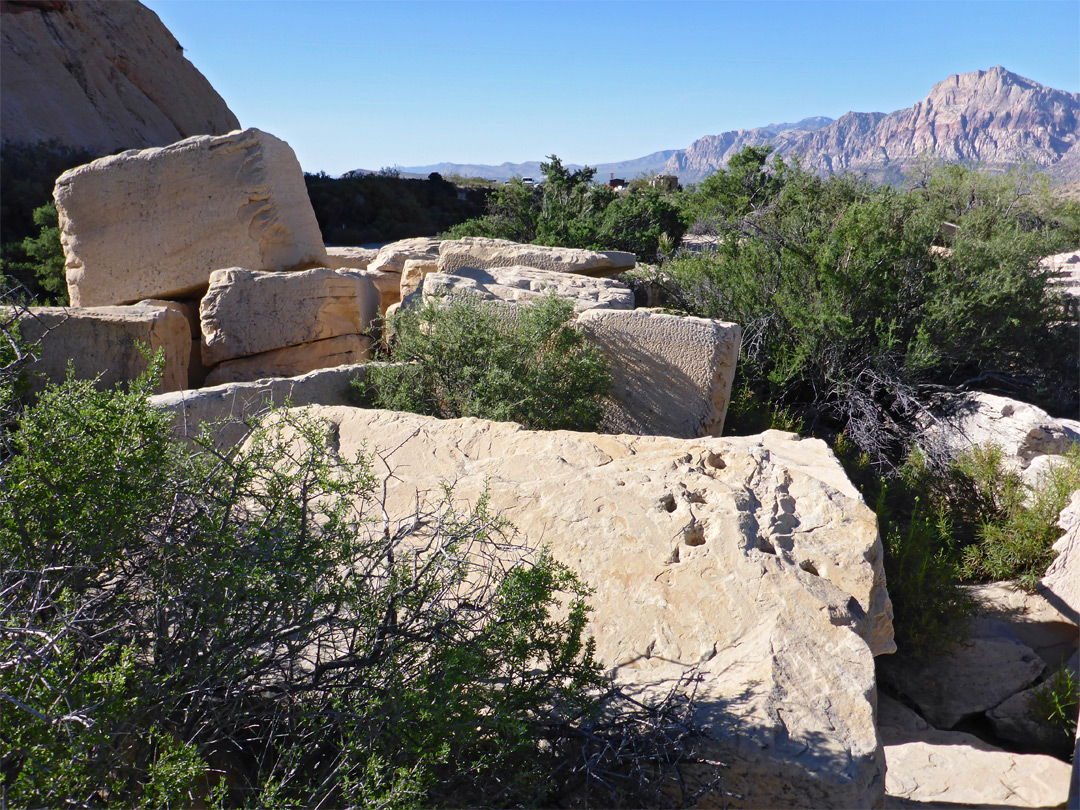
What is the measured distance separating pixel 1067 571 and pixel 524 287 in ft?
14.4

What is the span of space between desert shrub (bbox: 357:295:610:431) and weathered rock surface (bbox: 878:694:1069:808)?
103 inches

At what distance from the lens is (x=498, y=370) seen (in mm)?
4926

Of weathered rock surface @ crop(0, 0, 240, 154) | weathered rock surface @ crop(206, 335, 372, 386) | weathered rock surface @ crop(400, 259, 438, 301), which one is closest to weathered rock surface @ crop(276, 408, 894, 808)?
weathered rock surface @ crop(206, 335, 372, 386)

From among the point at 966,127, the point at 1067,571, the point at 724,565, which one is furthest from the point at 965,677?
the point at 966,127

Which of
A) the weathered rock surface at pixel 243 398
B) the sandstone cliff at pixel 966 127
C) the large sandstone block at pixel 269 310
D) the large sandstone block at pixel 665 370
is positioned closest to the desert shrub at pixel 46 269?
the large sandstone block at pixel 269 310

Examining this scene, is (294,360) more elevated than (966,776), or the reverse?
(294,360)

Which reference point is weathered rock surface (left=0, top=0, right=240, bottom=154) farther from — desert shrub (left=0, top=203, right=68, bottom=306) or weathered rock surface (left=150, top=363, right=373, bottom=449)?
weathered rock surface (left=150, top=363, right=373, bottom=449)

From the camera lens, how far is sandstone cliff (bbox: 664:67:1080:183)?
8031cm

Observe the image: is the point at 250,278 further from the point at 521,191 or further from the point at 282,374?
the point at 521,191

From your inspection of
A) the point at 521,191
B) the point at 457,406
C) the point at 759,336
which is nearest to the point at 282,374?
the point at 457,406

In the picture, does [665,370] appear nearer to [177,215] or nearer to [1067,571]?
[1067,571]

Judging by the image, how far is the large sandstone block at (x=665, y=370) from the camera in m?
5.28

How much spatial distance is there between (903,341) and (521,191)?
820cm

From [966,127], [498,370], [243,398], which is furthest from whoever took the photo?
[966,127]
